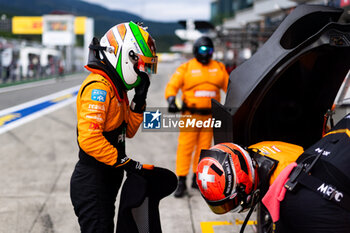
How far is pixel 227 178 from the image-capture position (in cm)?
162

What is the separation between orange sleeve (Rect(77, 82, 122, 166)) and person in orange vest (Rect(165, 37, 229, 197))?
2214 mm

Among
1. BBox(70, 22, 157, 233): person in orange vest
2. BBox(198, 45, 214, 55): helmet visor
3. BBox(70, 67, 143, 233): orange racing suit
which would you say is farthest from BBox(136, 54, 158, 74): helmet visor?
BBox(198, 45, 214, 55): helmet visor

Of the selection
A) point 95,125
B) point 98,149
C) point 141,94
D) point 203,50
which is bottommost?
point 98,149

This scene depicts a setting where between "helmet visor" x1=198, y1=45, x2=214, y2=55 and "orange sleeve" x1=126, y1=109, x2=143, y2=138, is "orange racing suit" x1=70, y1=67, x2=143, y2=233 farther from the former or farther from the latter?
"helmet visor" x1=198, y1=45, x2=214, y2=55

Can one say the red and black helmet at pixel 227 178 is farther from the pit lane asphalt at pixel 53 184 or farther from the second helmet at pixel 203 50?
the second helmet at pixel 203 50

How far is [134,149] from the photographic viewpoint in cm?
682

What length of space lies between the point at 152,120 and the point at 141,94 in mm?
480

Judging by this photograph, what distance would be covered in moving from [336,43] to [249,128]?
2.06ft

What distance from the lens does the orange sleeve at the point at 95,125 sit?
6.95ft

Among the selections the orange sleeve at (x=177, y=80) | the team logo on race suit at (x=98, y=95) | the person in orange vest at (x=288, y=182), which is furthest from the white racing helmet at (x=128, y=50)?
the orange sleeve at (x=177, y=80)

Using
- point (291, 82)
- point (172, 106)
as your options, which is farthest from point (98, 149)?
point (172, 106)

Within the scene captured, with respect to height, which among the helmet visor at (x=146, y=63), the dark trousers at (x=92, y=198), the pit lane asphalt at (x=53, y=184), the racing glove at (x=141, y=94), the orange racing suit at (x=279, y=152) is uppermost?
the helmet visor at (x=146, y=63)

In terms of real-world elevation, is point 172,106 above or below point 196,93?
below

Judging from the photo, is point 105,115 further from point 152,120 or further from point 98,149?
point 152,120
